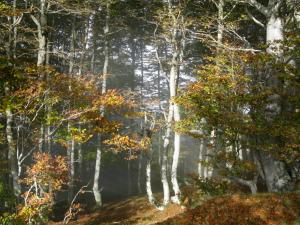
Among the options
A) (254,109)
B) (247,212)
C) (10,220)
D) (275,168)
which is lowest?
(10,220)

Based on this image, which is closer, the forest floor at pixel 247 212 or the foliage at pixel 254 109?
the forest floor at pixel 247 212

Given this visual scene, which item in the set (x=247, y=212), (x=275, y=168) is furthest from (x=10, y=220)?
(x=275, y=168)

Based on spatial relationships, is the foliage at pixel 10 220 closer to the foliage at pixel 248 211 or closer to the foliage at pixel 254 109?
the foliage at pixel 248 211

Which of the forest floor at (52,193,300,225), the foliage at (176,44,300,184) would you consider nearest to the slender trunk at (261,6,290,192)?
the foliage at (176,44,300,184)

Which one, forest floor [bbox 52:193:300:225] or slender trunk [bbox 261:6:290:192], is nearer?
forest floor [bbox 52:193:300:225]

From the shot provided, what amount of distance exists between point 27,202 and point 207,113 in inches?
281

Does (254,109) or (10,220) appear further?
(254,109)

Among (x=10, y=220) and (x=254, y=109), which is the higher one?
(x=254, y=109)

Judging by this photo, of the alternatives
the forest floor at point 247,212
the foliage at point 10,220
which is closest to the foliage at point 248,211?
the forest floor at point 247,212

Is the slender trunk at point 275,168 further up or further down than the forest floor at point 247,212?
further up

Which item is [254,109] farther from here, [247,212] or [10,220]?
[10,220]

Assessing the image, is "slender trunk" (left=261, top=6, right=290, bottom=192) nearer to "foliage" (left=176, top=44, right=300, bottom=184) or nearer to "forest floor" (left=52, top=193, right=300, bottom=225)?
"foliage" (left=176, top=44, right=300, bottom=184)

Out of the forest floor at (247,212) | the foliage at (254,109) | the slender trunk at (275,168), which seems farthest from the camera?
the slender trunk at (275,168)

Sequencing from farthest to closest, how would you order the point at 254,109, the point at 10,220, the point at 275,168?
the point at 275,168 < the point at 254,109 < the point at 10,220
